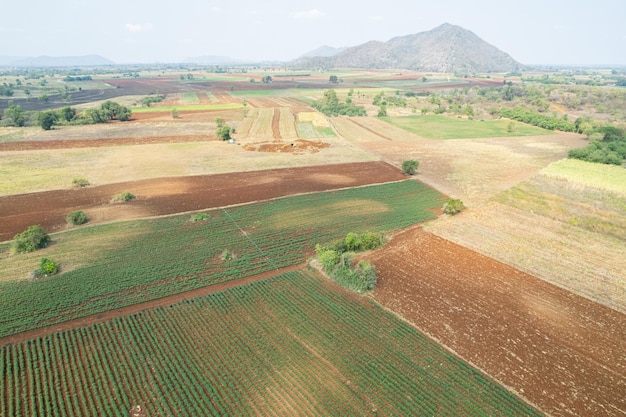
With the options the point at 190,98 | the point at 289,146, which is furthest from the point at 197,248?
the point at 190,98

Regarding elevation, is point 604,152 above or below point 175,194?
below

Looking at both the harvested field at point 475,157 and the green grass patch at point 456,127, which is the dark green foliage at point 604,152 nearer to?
the harvested field at point 475,157

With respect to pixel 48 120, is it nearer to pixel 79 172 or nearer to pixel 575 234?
pixel 79 172

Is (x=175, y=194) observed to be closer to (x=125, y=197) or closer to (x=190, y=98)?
(x=125, y=197)

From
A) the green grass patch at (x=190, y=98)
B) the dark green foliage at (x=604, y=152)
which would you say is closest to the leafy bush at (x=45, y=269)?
the dark green foliage at (x=604, y=152)

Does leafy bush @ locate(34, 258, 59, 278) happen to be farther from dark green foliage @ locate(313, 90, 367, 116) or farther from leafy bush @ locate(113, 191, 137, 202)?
dark green foliage @ locate(313, 90, 367, 116)
